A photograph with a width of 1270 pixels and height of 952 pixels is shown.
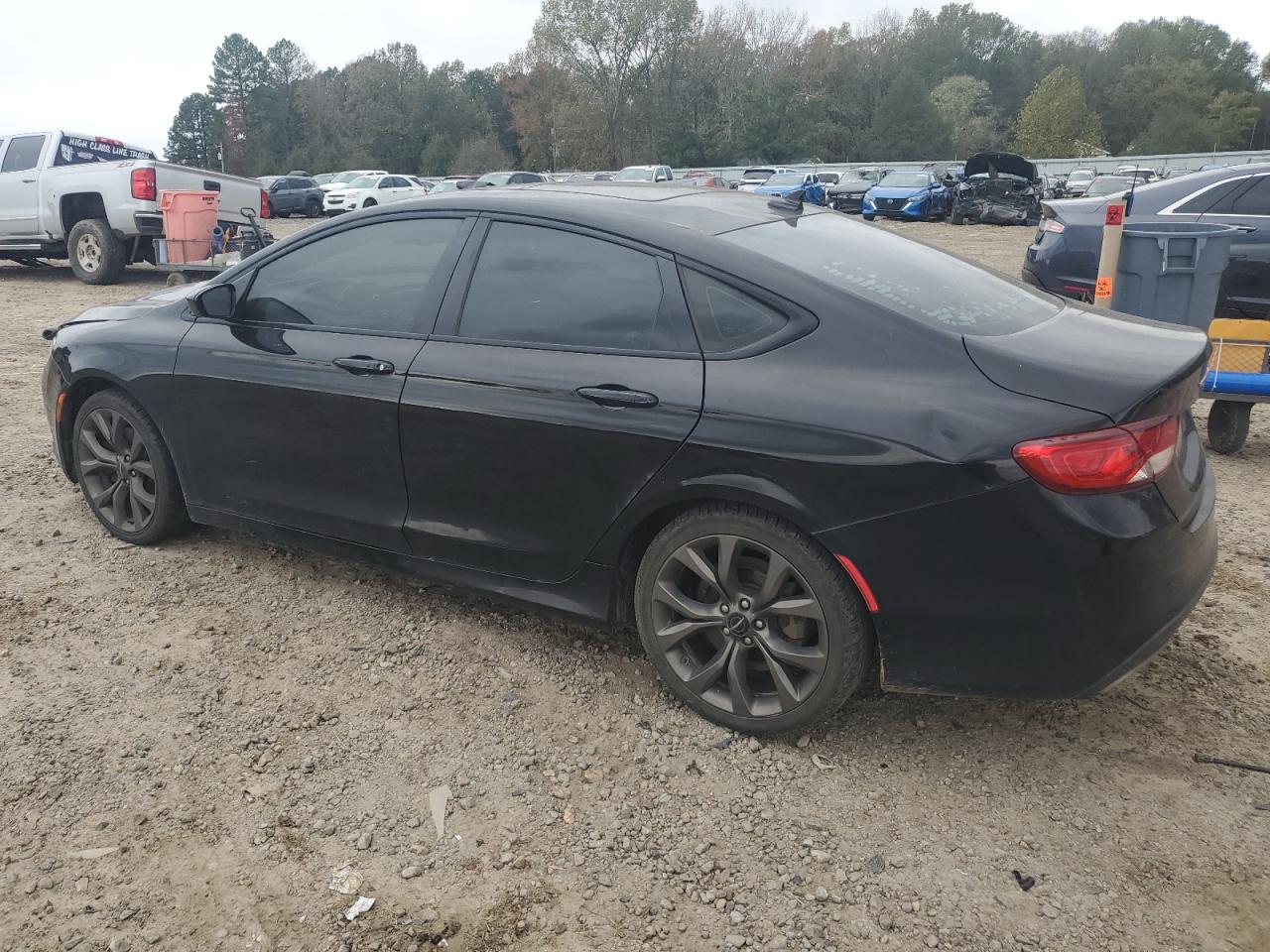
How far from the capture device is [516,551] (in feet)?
10.7

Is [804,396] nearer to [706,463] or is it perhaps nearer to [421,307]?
[706,463]

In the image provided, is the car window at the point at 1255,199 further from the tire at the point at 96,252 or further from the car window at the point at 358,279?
the tire at the point at 96,252

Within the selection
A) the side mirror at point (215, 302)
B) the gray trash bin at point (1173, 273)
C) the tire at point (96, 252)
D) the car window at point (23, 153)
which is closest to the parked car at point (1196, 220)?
the gray trash bin at point (1173, 273)

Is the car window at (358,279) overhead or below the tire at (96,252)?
overhead

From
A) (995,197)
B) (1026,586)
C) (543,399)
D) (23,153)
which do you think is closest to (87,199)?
(23,153)

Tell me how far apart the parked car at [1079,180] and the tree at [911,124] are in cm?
2704

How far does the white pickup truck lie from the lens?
1245cm

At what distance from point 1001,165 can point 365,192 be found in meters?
19.8

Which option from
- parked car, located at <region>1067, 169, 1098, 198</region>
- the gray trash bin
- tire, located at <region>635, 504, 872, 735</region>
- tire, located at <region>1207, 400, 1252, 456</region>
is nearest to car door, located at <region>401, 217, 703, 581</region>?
tire, located at <region>635, 504, 872, 735</region>

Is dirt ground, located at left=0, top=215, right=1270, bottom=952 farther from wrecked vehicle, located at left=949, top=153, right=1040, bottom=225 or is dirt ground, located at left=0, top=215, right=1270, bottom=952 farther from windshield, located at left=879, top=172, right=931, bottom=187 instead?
windshield, located at left=879, top=172, right=931, bottom=187

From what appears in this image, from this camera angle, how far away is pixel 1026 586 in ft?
8.15

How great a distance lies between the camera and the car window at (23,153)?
43.8 feet

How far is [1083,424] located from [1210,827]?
3.69 feet

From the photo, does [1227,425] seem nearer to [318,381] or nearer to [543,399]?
[543,399]
